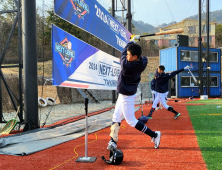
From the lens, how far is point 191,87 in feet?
81.5

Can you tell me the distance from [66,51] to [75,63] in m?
0.46

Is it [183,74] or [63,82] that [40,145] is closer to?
[63,82]

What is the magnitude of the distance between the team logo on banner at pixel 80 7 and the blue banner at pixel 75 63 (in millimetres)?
737

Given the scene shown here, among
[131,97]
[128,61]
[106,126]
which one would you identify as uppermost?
[128,61]

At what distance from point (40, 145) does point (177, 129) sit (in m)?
3.54

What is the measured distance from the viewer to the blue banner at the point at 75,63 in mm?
5103

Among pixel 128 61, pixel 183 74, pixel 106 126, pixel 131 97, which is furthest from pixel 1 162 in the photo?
pixel 183 74

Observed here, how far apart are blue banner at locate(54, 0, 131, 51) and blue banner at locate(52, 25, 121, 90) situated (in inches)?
18.2

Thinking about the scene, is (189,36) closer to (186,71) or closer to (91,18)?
(186,71)

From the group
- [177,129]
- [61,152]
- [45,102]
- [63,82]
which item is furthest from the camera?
[45,102]

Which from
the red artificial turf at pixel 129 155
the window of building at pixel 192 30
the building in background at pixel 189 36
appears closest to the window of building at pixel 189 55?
the red artificial turf at pixel 129 155

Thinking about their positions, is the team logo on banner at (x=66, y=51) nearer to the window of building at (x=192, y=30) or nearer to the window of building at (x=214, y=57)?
the window of building at (x=214, y=57)

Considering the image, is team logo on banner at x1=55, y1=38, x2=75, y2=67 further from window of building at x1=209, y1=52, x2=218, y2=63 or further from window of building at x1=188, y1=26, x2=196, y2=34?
window of building at x1=188, y1=26, x2=196, y2=34

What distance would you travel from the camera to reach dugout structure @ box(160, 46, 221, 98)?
24.7 meters
